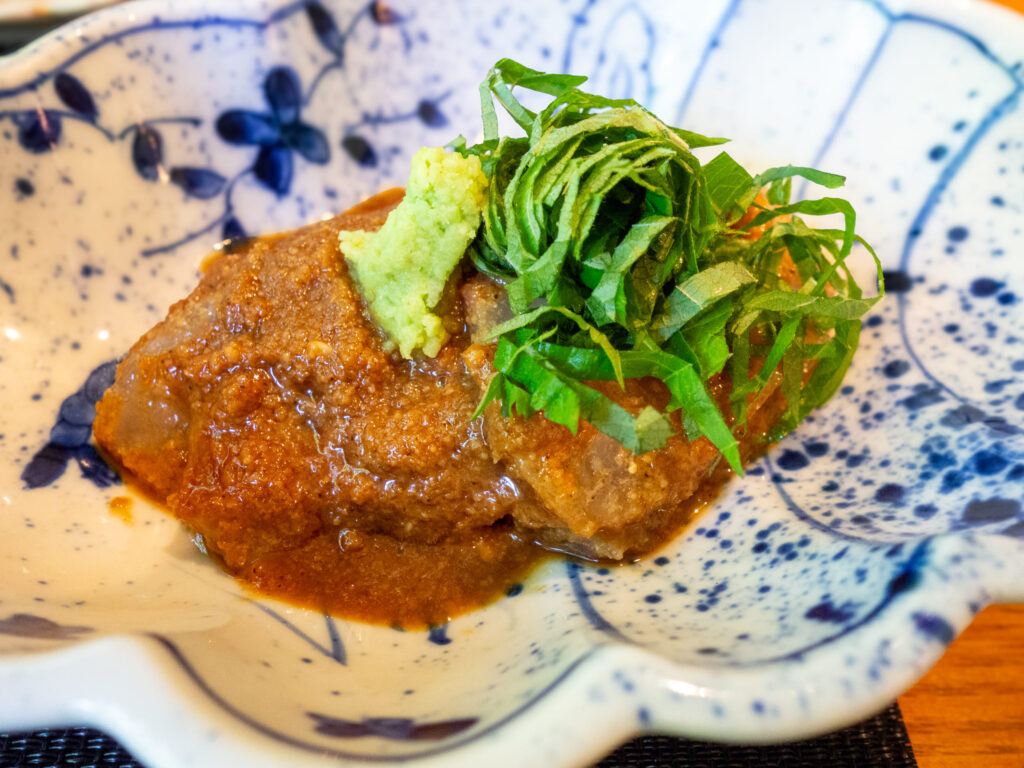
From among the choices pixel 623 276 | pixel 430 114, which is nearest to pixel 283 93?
pixel 430 114

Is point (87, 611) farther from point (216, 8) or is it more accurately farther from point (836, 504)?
point (216, 8)

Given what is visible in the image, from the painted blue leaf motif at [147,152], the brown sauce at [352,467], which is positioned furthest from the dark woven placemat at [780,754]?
the painted blue leaf motif at [147,152]

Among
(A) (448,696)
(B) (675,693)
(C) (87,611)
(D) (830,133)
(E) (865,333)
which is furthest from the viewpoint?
(D) (830,133)

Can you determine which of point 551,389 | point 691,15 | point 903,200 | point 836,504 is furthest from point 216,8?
point 836,504

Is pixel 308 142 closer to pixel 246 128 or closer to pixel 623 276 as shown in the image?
pixel 246 128

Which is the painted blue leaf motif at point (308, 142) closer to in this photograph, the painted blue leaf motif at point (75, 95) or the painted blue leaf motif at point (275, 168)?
the painted blue leaf motif at point (275, 168)

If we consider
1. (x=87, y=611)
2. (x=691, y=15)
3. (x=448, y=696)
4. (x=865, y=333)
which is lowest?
(x=448, y=696)
